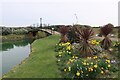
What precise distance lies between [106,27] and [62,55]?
17.9 ft

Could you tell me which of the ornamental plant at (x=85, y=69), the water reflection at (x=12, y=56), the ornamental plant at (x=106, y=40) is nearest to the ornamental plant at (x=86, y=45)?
the ornamental plant at (x=85, y=69)

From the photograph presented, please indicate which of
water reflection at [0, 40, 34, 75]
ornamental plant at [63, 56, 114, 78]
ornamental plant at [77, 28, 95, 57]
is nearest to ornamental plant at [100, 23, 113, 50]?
ornamental plant at [77, 28, 95, 57]

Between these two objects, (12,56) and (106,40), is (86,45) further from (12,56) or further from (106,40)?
(12,56)

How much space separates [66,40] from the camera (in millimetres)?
23766

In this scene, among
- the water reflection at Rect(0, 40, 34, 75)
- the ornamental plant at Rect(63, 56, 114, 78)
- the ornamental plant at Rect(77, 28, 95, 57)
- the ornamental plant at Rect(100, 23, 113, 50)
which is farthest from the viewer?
the water reflection at Rect(0, 40, 34, 75)

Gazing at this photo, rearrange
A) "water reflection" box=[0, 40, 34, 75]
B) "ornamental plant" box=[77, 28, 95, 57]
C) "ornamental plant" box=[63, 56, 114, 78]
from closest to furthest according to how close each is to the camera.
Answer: "ornamental plant" box=[63, 56, 114, 78]
"ornamental plant" box=[77, 28, 95, 57]
"water reflection" box=[0, 40, 34, 75]

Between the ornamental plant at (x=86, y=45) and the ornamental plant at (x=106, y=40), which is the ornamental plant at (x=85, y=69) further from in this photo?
the ornamental plant at (x=106, y=40)

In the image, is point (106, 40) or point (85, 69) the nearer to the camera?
point (85, 69)

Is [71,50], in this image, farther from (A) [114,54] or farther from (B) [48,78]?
(B) [48,78]

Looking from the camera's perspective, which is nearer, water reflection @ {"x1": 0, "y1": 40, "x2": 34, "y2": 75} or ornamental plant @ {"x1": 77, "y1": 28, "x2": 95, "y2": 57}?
ornamental plant @ {"x1": 77, "y1": 28, "x2": 95, "y2": 57}

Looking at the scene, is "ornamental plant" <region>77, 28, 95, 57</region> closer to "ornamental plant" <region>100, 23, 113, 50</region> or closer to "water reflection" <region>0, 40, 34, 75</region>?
"ornamental plant" <region>100, 23, 113, 50</region>

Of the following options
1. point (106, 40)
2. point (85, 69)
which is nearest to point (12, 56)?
point (106, 40)

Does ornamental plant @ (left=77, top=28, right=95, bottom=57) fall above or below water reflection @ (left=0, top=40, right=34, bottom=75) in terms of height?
above

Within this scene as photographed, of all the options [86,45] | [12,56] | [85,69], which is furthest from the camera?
[12,56]
